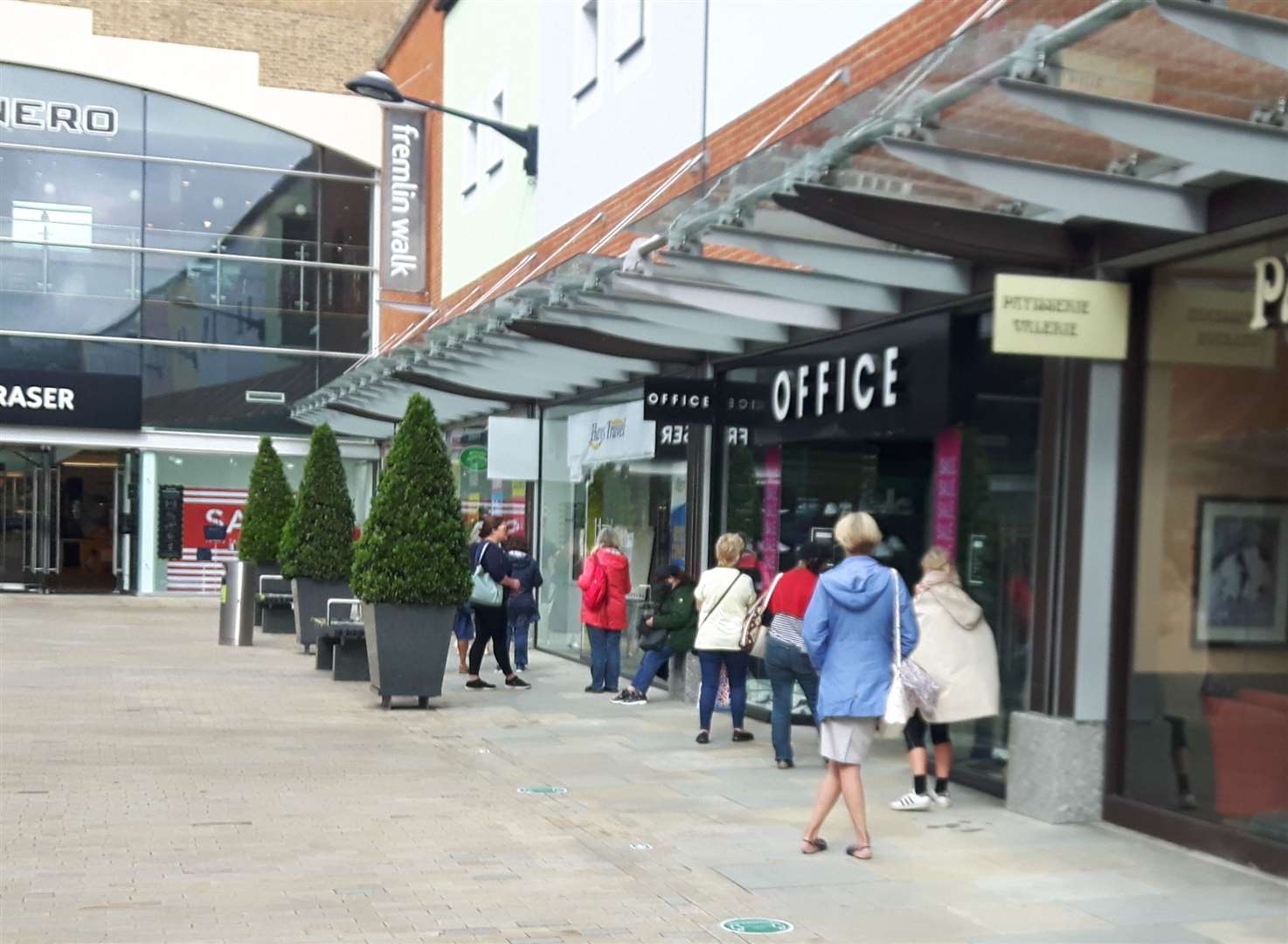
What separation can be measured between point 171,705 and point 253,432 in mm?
17540

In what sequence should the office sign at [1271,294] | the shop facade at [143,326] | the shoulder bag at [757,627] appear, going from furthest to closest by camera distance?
the shop facade at [143,326], the shoulder bag at [757,627], the office sign at [1271,294]

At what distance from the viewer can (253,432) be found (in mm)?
30641

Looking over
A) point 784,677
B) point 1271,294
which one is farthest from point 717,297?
point 1271,294

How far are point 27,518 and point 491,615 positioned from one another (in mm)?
17765

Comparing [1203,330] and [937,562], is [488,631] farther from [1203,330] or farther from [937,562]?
[1203,330]

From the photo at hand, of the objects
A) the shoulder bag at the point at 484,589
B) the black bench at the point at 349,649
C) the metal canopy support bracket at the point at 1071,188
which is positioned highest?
the metal canopy support bracket at the point at 1071,188

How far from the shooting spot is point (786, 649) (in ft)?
34.5

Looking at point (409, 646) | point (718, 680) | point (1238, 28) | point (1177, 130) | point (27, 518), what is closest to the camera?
point (1238, 28)

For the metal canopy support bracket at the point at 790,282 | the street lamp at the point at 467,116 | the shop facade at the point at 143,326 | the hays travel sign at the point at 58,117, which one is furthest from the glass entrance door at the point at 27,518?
the metal canopy support bracket at the point at 790,282

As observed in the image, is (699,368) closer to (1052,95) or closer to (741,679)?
(741,679)

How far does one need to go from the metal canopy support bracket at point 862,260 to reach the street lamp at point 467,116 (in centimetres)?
981

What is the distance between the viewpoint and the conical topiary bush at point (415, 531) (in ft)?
43.6

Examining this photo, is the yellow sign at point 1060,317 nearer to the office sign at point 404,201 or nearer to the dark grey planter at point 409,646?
the dark grey planter at point 409,646

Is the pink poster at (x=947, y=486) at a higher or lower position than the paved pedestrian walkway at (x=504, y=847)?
higher
